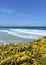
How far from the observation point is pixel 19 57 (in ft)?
12.4

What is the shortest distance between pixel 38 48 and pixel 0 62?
3.00ft

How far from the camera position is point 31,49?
4277mm

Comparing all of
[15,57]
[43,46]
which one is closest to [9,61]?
[15,57]

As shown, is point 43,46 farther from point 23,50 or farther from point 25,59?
point 25,59

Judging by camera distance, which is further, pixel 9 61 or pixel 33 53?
pixel 33 53

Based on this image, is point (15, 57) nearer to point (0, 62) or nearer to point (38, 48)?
point (0, 62)

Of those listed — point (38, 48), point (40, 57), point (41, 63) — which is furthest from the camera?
point (38, 48)

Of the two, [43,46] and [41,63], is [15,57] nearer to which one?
[41,63]

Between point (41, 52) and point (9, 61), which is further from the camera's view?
point (41, 52)

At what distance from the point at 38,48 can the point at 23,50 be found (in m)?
0.34

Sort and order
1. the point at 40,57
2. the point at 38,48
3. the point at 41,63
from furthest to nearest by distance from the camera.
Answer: the point at 38,48
the point at 40,57
the point at 41,63

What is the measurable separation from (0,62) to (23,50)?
676 millimetres

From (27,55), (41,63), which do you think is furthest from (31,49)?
(41,63)

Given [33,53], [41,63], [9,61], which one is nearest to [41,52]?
[33,53]
